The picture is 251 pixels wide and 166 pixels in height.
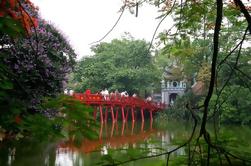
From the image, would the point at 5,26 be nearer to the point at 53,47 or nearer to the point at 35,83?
the point at 35,83

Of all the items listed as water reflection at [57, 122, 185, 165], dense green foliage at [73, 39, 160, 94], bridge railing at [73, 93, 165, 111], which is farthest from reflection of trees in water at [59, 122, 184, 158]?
dense green foliage at [73, 39, 160, 94]

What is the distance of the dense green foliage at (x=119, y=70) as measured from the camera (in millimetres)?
26047

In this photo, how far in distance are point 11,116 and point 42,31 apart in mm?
7419

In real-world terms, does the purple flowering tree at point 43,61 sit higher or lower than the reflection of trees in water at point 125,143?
higher

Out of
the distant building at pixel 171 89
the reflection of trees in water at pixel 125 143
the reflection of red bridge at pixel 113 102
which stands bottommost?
the reflection of trees in water at pixel 125 143

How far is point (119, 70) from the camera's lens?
26000 millimetres

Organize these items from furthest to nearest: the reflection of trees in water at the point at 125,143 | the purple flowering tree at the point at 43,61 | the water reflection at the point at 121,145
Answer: the purple flowering tree at the point at 43,61
the reflection of trees in water at the point at 125,143
the water reflection at the point at 121,145

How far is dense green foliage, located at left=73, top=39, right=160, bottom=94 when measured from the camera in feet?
85.5

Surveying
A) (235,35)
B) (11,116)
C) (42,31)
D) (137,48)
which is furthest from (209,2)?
(137,48)

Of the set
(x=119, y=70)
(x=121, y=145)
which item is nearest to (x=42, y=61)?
(x=121, y=145)

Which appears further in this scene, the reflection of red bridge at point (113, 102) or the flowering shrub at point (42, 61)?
the reflection of red bridge at point (113, 102)

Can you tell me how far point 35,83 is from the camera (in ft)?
27.6

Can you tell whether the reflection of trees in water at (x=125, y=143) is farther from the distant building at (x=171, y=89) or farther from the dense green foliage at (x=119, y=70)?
the distant building at (x=171, y=89)

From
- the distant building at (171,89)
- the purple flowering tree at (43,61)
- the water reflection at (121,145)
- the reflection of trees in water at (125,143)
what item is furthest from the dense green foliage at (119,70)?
the purple flowering tree at (43,61)
